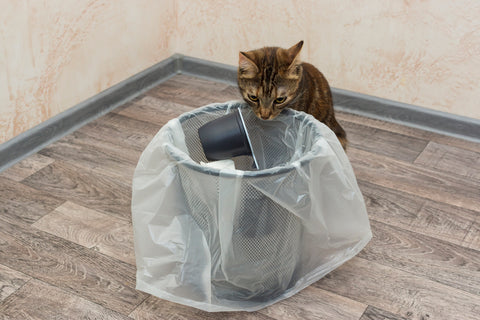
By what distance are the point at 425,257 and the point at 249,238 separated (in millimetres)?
498

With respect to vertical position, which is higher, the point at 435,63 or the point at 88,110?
the point at 435,63

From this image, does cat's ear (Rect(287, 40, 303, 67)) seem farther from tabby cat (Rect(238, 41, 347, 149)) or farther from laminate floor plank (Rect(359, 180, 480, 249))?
laminate floor plank (Rect(359, 180, 480, 249))

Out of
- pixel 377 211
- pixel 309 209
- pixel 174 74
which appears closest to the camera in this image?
pixel 309 209

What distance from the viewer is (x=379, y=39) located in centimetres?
199

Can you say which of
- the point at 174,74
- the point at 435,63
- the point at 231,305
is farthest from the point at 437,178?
the point at 174,74

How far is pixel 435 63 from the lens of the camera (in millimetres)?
1942

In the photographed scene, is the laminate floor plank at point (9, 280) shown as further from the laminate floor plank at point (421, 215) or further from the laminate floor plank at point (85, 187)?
the laminate floor plank at point (421, 215)

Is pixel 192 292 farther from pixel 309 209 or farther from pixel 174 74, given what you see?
pixel 174 74

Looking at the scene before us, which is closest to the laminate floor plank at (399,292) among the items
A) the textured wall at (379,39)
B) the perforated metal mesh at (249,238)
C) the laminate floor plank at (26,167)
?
the perforated metal mesh at (249,238)

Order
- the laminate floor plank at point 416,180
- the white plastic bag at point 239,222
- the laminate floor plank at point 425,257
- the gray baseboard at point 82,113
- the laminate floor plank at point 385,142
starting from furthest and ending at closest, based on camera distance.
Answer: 1. the laminate floor plank at point 385,142
2. the gray baseboard at point 82,113
3. the laminate floor plank at point 416,180
4. the laminate floor plank at point 425,257
5. the white plastic bag at point 239,222

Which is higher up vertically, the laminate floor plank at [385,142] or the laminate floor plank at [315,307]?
the laminate floor plank at [385,142]

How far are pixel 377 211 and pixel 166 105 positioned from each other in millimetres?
908

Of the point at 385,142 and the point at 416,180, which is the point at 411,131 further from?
the point at 416,180

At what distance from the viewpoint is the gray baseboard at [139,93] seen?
5.99 ft
